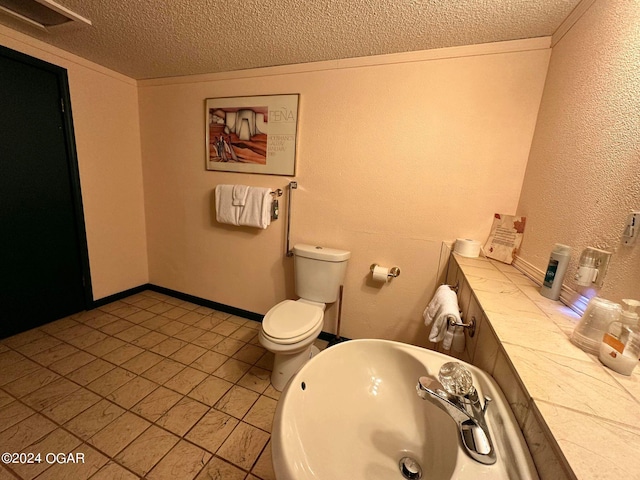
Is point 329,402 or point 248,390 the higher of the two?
point 329,402

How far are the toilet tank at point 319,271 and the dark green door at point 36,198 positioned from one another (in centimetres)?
185

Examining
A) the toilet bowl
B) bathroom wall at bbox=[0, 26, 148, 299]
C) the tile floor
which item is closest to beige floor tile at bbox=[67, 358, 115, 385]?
the tile floor

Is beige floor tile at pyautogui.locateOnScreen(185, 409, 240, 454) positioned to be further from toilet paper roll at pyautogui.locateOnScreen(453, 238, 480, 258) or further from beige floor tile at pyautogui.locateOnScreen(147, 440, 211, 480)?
toilet paper roll at pyautogui.locateOnScreen(453, 238, 480, 258)

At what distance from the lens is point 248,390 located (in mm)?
1484

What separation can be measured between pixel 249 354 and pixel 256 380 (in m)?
0.25

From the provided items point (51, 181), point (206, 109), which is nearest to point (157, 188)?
point (51, 181)

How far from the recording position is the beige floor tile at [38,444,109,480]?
39.7 inches

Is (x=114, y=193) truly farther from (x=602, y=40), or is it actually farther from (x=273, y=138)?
(x=602, y=40)

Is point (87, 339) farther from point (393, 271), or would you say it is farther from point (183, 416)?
point (393, 271)

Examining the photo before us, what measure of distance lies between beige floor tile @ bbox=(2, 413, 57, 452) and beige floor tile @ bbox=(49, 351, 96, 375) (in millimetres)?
334

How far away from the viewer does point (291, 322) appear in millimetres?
1436

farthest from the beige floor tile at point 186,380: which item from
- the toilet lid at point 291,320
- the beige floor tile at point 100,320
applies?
the beige floor tile at point 100,320

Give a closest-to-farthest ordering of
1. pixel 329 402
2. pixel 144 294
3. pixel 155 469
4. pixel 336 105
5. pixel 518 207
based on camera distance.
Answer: pixel 329 402 < pixel 155 469 < pixel 518 207 < pixel 336 105 < pixel 144 294

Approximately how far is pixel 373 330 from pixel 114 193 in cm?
249
